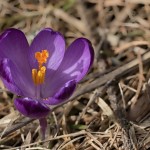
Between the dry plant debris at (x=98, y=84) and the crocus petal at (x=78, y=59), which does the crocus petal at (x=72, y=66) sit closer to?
the crocus petal at (x=78, y=59)

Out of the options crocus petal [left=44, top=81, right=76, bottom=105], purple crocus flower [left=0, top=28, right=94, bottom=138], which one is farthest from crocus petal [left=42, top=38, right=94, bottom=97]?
crocus petal [left=44, top=81, right=76, bottom=105]

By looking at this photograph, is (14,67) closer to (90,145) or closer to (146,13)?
(90,145)

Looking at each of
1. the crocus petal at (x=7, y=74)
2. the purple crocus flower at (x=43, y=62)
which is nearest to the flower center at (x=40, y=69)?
the purple crocus flower at (x=43, y=62)

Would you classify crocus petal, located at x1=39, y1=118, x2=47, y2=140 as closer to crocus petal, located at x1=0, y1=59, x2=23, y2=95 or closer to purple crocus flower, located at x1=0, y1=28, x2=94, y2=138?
purple crocus flower, located at x1=0, y1=28, x2=94, y2=138

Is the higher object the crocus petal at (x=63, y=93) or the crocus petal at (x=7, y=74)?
the crocus petal at (x=7, y=74)

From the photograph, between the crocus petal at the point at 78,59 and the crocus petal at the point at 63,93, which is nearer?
the crocus petal at the point at 63,93

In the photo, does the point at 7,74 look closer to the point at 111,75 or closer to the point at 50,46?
the point at 50,46
